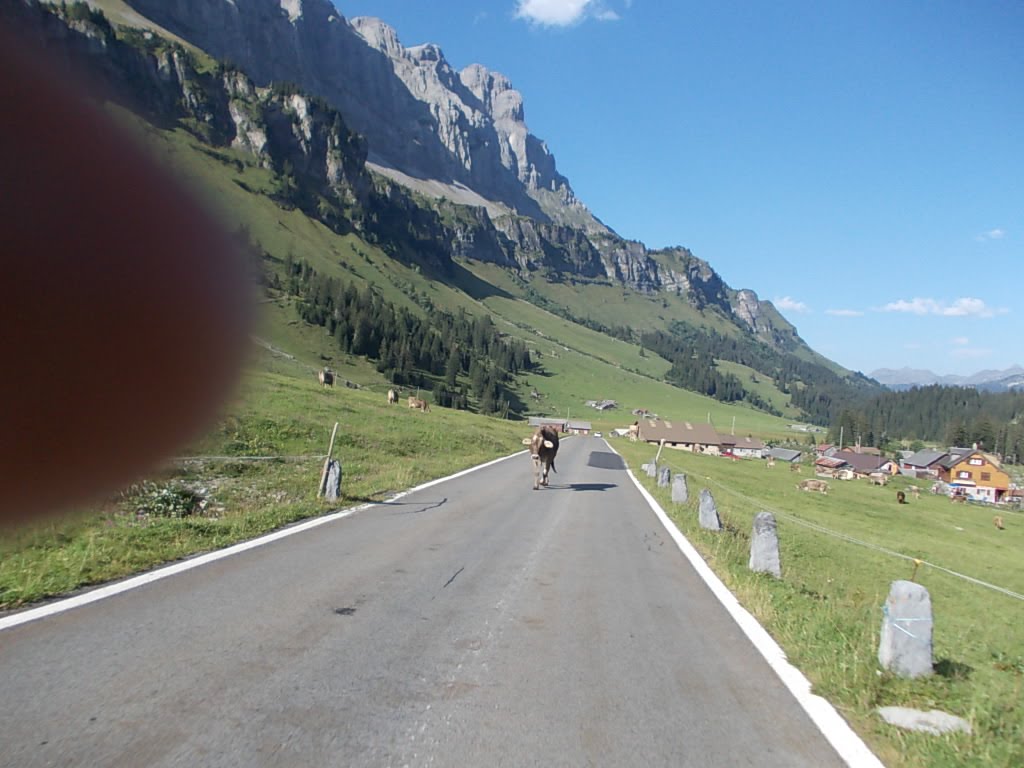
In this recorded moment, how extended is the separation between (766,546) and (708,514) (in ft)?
14.8

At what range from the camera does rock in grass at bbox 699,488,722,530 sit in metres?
14.5

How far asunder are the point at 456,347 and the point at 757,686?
157186 mm

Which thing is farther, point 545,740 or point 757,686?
point 757,686

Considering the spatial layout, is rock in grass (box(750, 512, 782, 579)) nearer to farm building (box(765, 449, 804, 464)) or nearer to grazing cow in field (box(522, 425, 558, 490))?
grazing cow in field (box(522, 425, 558, 490))

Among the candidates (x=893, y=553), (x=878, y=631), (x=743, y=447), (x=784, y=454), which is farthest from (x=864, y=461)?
(x=878, y=631)

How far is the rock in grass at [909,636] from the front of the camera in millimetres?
5863

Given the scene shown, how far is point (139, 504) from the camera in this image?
13016 millimetres

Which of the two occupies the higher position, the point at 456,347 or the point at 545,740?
the point at 456,347

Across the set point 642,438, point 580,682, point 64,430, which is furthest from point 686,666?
point 642,438

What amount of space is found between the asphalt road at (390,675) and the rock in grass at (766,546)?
176 cm

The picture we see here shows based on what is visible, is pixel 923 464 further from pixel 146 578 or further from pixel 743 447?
pixel 146 578

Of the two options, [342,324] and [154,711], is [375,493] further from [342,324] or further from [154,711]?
[342,324]

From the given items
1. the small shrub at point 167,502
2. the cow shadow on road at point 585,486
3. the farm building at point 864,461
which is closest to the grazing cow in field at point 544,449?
the cow shadow on road at point 585,486

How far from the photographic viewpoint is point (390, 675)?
499cm
